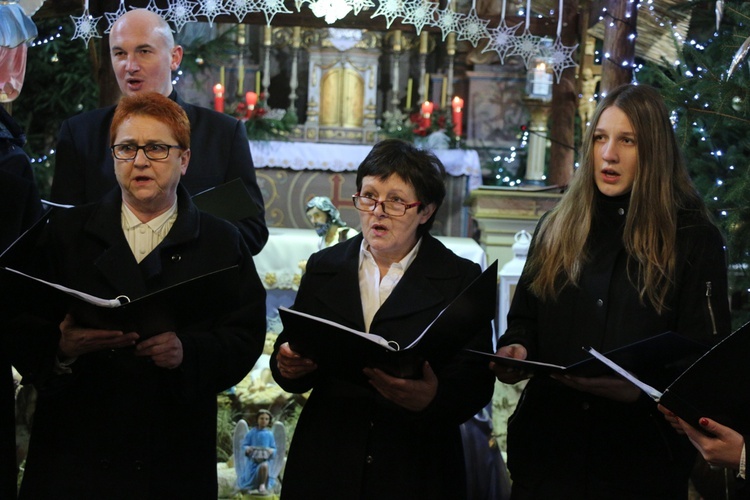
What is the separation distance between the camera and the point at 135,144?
2607mm

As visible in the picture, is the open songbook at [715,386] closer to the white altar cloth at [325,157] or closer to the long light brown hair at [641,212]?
the long light brown hair at [641,212]

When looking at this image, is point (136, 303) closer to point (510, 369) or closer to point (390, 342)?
point (390, 342)

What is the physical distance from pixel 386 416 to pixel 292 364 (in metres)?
0.32

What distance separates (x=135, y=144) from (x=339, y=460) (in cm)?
99

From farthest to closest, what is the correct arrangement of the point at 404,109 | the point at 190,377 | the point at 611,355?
the point at 404,109
the point at 190,377
the point at 611,355

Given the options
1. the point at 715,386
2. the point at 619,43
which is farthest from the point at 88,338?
the point at 619,43

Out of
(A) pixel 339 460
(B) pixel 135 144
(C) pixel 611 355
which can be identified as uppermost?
(B) pixel 135 144

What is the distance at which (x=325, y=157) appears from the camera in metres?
9.33

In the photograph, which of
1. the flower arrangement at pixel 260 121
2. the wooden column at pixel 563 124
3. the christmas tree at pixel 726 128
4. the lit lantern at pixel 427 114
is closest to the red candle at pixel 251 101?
the flower arrangement at pixel 260 121

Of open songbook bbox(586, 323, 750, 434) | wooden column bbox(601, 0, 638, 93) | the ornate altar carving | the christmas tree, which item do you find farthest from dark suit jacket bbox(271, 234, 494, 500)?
the ornate altar carving

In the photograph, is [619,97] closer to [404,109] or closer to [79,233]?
[79,233]

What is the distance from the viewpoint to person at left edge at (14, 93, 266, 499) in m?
2.50

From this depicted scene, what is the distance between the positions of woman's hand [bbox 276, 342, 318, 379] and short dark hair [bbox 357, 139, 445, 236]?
544 millimetres

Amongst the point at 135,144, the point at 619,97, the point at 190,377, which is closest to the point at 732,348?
the point at 619,97
